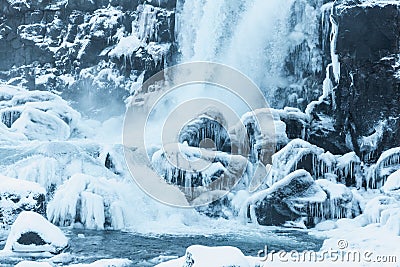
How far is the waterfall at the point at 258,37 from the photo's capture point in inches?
1059

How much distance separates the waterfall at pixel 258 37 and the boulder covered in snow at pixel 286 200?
11.8 m

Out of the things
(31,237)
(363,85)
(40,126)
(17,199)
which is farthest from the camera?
(40,126)

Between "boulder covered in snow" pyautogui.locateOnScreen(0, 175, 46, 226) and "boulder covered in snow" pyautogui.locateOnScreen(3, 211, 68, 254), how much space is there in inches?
75.7

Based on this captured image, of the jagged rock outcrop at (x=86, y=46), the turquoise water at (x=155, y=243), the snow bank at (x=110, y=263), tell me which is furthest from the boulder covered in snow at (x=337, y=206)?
the jagged rock outcrop at (x=86, y=46)

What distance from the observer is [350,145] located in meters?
21.2

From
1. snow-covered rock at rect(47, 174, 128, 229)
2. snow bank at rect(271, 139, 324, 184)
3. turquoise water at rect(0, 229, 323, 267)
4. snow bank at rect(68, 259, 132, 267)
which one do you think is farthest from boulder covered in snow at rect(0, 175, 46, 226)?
snow bank at rect(271, 139, 324, 184)

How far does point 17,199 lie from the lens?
1267 cm

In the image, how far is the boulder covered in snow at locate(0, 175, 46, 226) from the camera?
495 inches

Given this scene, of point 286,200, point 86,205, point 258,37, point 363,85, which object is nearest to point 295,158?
point 286,200

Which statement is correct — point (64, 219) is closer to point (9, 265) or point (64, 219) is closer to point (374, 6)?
point (9, 265)

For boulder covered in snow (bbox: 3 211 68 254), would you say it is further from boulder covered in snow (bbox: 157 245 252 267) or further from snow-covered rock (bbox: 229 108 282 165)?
snow-covered rock (bbox: 229 108 282 165)

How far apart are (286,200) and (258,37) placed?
50.2 feet

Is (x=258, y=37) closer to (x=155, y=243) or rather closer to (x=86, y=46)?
(x=86, y=46)

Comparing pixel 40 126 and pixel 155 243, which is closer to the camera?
pixel 155 243
